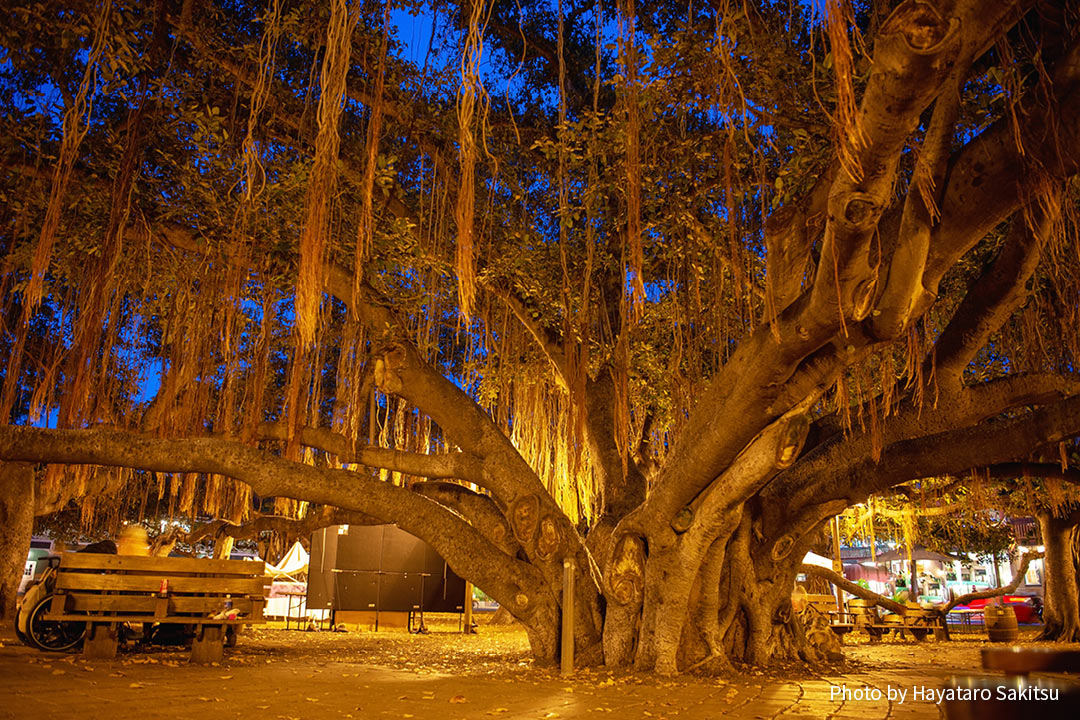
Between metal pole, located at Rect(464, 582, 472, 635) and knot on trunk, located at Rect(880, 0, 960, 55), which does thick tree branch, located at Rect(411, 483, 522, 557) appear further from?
metal pole, located at Rect(464, 582, 472, 635)

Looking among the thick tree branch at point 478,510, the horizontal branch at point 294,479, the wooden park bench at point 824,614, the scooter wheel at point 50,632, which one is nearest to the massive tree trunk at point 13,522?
the scooter wheel at point 50,632

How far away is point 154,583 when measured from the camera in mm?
5602

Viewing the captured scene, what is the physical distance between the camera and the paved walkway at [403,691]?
130 inches

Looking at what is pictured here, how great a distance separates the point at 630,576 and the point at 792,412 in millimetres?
1929

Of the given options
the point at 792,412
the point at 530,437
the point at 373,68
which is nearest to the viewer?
the point at 792,412

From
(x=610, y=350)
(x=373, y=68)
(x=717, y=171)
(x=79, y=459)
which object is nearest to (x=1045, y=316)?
(x=717, y=171)

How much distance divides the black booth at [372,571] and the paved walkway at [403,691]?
4.06 metres

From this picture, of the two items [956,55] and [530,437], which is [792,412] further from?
[530,437]

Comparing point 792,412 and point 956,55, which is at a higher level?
point 956,55

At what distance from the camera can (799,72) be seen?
4621 mm

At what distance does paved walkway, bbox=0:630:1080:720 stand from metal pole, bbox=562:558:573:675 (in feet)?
0.45

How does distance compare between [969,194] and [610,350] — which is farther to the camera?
[610,350]

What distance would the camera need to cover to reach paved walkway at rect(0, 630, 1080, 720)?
10.9ft

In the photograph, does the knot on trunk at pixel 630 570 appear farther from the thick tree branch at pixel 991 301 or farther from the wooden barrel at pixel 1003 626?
the wooden barrel at pixel 1003 626
